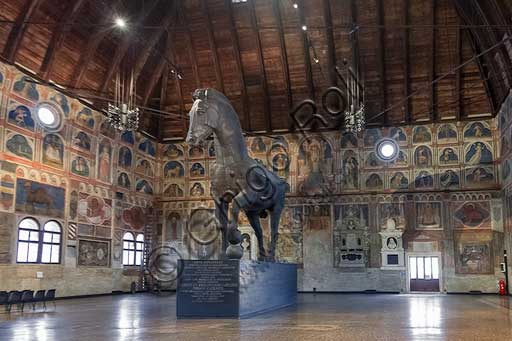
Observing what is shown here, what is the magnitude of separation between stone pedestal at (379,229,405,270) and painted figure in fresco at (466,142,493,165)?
17.7ft

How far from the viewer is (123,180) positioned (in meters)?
29.2

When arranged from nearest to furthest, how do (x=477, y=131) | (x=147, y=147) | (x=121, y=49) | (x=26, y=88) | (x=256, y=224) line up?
(x=256, y=224) < (x=26, y=88) < (x=121, y=49) < (x=477, y=131) < (x=147, y=147)

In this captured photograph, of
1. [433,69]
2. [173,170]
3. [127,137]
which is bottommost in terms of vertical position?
[173,170]

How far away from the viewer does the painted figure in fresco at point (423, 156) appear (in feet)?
97.7

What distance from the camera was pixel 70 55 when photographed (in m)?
24.6

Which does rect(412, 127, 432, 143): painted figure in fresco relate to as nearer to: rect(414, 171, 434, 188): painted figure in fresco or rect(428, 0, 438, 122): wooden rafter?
rect(428, 0, 438, 122): wooden rafter

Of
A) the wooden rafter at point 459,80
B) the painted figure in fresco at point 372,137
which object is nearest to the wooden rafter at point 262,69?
the painted figure in fresco at point 372,137

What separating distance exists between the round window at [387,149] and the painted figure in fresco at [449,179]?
9.16 ft

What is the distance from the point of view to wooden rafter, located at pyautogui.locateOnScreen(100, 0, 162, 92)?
26203 millimetres

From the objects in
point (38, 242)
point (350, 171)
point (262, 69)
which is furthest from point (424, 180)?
point (38, 242)

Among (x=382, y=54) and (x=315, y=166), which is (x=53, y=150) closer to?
(x=315, y=166)

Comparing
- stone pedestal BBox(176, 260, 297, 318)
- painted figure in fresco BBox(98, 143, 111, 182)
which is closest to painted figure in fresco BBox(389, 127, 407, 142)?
painted figure in fresco BBox(98, 143, 111, 182)

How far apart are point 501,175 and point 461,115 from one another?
3911 mm

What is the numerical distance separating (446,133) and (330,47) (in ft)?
26.3
